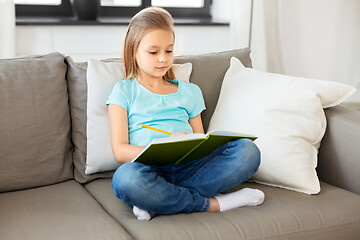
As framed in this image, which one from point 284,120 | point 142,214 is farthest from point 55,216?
point 284,120

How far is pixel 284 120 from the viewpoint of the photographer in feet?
5.95

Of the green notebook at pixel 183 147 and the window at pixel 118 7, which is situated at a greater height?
the window at pixel 118 7

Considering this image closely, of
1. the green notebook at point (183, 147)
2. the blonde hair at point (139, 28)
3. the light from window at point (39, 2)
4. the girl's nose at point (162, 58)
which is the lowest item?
the green notebook at point (183, 147)

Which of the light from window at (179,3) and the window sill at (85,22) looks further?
the light from window at (179,3)

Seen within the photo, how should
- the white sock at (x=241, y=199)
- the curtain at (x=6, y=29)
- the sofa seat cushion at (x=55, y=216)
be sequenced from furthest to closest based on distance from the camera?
the curtain at (x=6, y=29) < the white sock at (x=241, y=199) < the sofa seat cushion at (x=55, y=216)

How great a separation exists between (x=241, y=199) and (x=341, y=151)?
471 mm

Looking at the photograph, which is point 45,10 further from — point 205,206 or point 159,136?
point 205,206

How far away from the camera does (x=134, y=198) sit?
151 cm

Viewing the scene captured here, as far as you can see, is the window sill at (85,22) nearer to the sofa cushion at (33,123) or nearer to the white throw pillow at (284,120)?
the sofa cushion at (33,123)

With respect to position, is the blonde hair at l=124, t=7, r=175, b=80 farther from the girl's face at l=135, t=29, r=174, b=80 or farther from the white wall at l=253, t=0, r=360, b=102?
the white wall at l=253, t=0, r=360, b=102

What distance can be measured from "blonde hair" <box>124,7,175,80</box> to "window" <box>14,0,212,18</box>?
1229 mm

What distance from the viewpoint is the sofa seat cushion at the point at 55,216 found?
4.61ft

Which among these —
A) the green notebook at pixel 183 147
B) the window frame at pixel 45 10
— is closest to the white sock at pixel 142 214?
the green notebook at pixel 183 147

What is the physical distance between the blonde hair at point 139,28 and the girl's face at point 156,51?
0.06 feet
